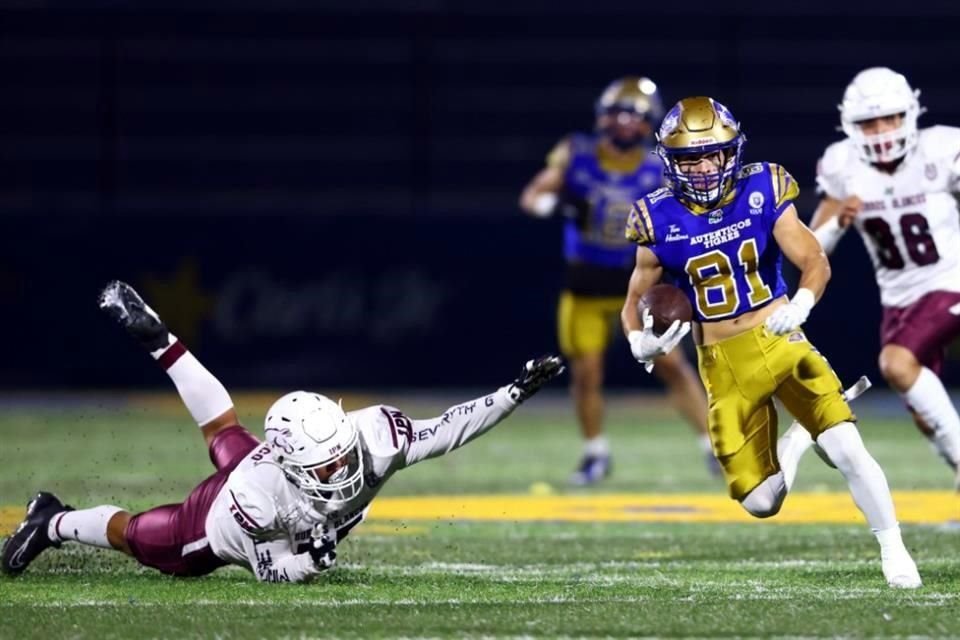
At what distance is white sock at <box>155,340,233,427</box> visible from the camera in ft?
18.6

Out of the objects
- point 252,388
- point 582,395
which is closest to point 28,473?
point 582,395

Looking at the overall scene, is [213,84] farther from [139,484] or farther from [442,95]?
[139,484]

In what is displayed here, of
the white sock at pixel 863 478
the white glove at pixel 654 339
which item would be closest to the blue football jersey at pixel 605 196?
the white glove at pixel 654 339

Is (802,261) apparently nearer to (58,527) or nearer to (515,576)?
(515,576)

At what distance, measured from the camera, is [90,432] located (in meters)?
10.7

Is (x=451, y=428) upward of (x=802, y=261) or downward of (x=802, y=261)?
downward

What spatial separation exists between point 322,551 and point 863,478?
1.48 metres

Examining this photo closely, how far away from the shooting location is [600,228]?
8.89m

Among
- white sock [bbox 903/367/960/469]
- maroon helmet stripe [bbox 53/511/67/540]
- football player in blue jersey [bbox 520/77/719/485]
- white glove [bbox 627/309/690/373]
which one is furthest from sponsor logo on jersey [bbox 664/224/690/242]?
football player in blue jersey [bbox 520/77/719/485]

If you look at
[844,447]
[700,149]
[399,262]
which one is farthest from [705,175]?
[399,262]

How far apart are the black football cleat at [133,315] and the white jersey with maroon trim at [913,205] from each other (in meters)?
2.34

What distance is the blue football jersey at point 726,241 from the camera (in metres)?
5.21

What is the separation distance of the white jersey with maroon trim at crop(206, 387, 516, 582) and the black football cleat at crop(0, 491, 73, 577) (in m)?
0.54

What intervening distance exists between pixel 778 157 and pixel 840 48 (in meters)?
1.27
